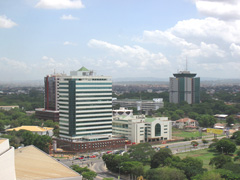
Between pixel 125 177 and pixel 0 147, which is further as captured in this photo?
pixel 125 177

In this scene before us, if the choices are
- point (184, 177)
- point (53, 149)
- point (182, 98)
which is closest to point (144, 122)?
point (53, 149)

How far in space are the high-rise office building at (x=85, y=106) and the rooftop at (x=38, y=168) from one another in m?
23.3

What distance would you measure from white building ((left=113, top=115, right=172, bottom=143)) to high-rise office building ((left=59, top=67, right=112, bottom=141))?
5.85 meters

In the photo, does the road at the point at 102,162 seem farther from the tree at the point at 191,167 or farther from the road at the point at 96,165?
the tree at the point at 191,167

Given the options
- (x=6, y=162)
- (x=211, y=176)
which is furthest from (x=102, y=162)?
(x=6, y=162)

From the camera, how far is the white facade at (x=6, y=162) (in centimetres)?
2134

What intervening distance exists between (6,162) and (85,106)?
36329 mm

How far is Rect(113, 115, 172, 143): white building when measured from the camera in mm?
65062

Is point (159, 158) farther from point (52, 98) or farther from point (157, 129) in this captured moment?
point (52, 98)

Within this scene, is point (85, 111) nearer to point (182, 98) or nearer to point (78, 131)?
point (78, 131)

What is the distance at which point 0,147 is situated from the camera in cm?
2152

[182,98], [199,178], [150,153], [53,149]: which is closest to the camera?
[199,178]

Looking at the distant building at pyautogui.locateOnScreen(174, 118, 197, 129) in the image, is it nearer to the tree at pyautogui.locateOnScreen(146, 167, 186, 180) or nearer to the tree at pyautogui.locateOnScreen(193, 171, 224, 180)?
the tree at pyautogui.locateOnScreen(146, 167, 186, 180)

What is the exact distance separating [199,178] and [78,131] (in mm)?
26501
